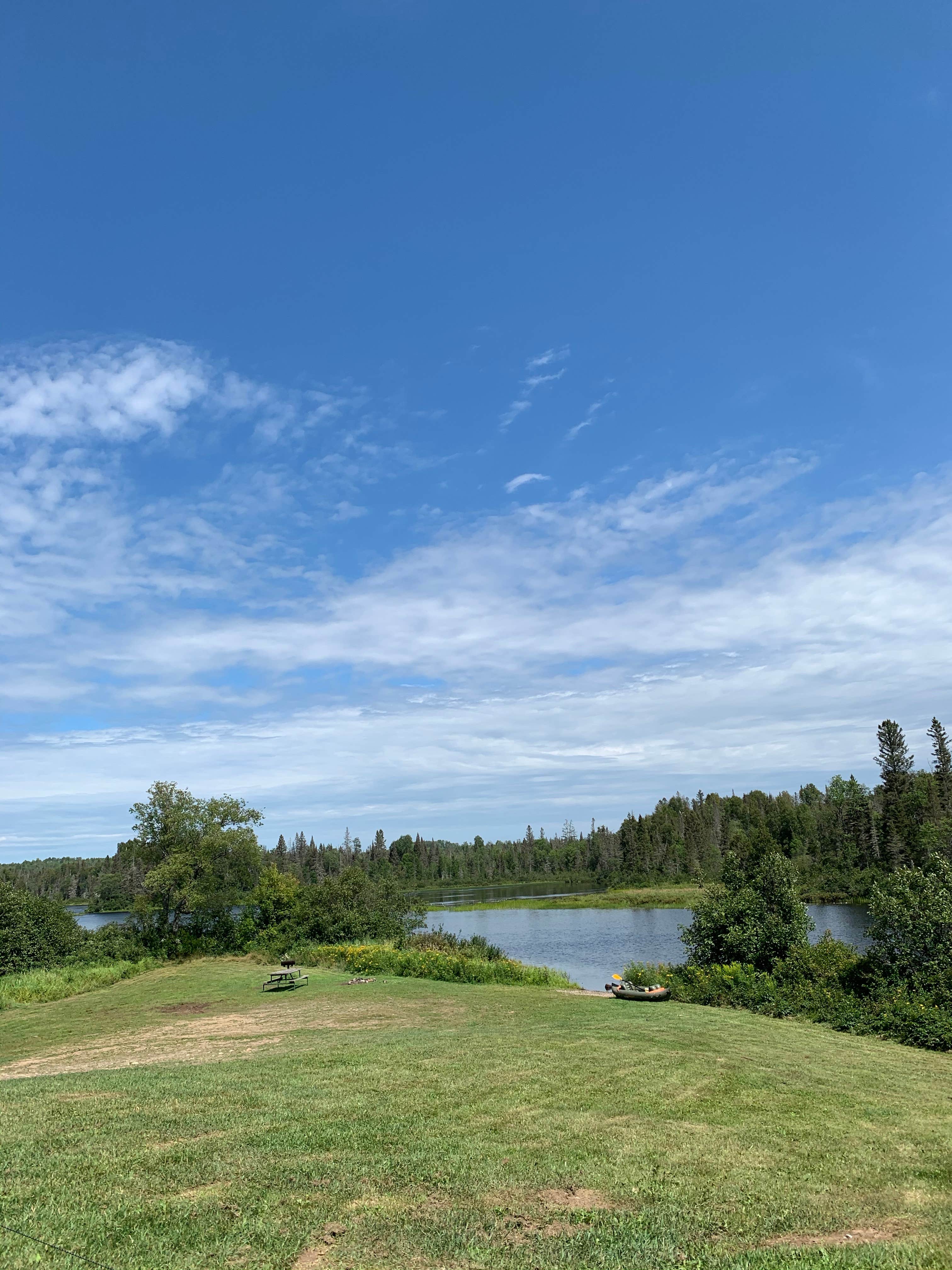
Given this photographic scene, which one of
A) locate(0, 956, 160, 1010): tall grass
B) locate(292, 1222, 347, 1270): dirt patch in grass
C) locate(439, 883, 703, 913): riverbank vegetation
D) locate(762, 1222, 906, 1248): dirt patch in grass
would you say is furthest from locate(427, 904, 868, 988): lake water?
locate(292, 1222, 347, 1270): dirt patch in grass

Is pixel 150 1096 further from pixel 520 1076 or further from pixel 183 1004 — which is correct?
pixel 183 1004

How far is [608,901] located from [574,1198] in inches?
3703

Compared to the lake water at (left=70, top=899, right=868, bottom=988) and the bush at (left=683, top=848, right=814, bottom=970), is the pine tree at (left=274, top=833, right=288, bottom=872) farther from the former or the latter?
the bush at (left=683, top=848, right=814, bottom=970)

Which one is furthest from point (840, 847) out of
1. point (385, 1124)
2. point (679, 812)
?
point (385, 1124)

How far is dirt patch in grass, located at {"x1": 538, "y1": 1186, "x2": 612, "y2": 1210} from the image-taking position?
688 cm

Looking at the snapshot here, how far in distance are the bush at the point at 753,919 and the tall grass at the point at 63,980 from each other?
76.1 ft

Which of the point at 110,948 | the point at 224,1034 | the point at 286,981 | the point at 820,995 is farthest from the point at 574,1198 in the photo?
the point at 110,948

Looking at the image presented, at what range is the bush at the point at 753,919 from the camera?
24109 mm

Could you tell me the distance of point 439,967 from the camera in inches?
1095

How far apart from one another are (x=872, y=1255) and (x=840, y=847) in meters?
A: 107

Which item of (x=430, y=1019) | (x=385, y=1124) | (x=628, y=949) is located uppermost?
(x=385, y=1124)

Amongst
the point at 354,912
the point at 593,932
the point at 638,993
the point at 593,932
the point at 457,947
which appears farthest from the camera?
the point at 593,932

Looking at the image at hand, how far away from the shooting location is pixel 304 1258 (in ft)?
18.9

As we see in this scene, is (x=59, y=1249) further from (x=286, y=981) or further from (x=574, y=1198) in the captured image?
(x=286, y=981)
